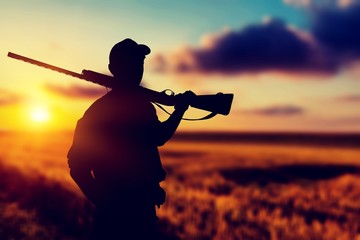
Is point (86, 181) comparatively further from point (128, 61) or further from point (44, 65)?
point (44, 65)

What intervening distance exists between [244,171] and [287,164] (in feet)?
31.4

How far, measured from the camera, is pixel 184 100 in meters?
4.54

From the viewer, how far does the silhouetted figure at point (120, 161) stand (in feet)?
12.9

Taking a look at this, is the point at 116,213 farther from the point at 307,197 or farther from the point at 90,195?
the point at 307,197

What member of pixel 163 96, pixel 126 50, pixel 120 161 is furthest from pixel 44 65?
pixel 120 161

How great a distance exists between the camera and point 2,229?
8773 mm

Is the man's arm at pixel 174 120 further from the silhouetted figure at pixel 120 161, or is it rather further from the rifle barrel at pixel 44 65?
the rifle barrel at pixel 44 65

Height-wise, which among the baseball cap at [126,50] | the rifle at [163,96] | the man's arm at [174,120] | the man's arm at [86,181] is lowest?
the man's arm at [86,181]

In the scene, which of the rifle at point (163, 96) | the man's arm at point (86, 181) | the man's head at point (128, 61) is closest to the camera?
the man's arm at point (86, 181)

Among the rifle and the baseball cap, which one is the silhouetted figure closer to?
the baseball cap

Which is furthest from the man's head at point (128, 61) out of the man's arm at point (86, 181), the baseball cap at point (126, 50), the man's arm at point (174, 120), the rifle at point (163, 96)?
the man's arm at point (86, 181)

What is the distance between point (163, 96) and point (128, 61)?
2.14 ft

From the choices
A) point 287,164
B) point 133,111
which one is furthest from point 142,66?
point 287,164

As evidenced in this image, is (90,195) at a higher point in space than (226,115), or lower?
lower
